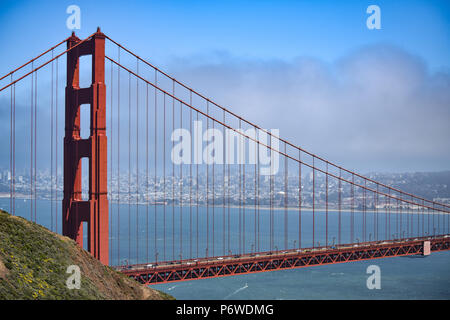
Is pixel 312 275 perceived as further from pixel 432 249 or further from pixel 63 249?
pixel 63 249

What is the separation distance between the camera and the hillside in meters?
14.4

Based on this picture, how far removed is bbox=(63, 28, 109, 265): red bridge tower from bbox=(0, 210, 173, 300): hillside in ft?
21.1

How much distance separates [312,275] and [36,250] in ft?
191

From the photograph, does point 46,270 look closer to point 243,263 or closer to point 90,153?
point 90,153

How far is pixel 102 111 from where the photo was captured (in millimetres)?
28297

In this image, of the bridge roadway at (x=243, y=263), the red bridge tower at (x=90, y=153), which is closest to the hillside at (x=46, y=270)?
the red bridge tower at (x=90, y=153)

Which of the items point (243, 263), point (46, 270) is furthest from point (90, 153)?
point (243, 263)

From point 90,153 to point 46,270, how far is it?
11.9 metres

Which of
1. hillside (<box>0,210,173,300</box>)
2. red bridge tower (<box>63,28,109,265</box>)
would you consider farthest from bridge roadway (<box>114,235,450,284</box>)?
hillside (<box>0,210,173,300</box>)

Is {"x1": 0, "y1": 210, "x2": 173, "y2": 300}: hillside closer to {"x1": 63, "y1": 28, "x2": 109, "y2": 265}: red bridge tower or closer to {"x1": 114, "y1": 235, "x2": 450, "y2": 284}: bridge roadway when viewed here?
{"x1": 63, "y1": 28, "x2": 109, "y2": 265}: red bridge tower

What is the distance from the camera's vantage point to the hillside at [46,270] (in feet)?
47.2
